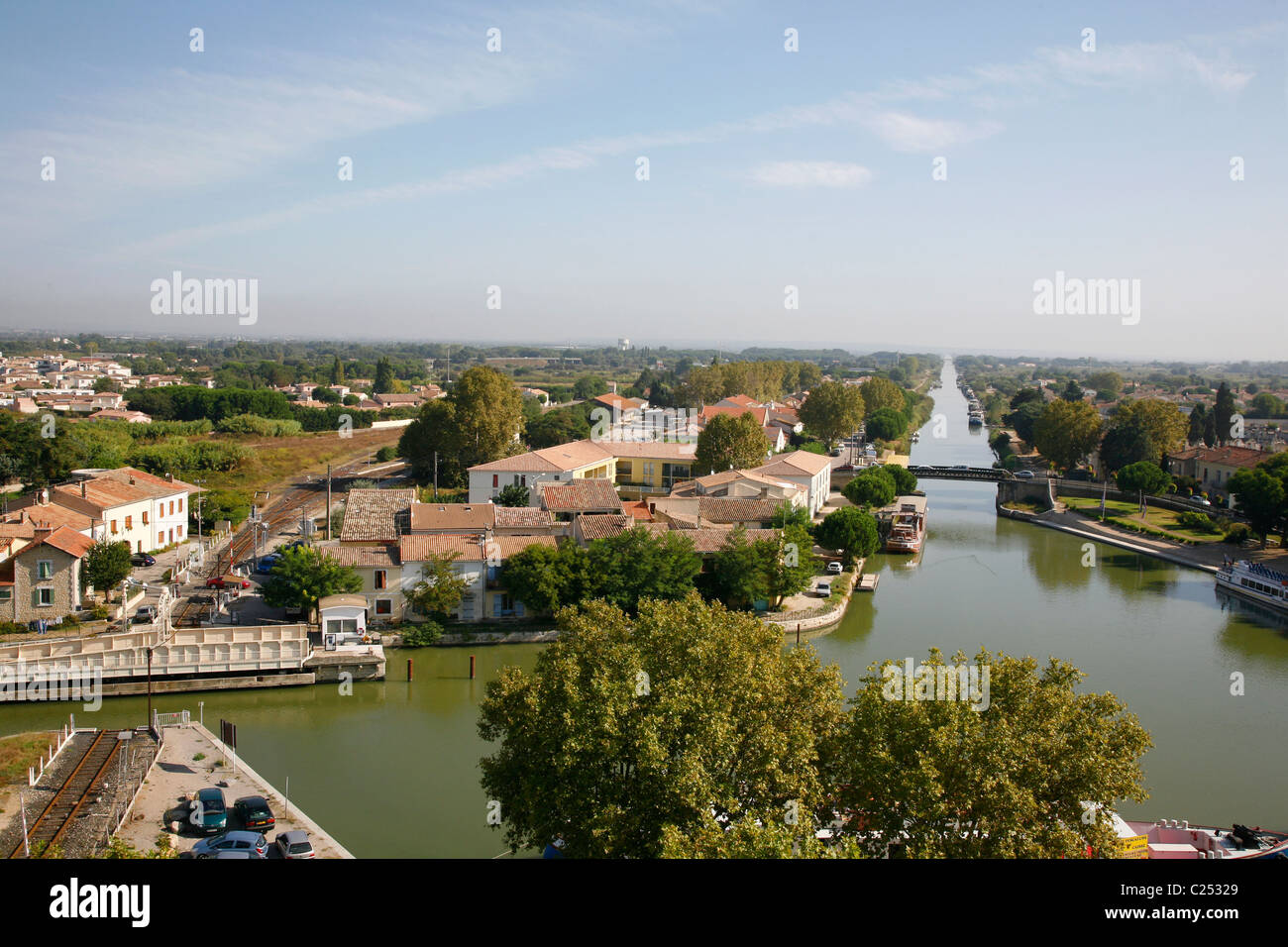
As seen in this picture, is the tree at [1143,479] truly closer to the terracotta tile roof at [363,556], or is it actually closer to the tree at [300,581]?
the terracotta tile roof at [363,556]

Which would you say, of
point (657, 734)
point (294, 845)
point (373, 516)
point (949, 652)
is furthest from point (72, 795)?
point (949, 652)

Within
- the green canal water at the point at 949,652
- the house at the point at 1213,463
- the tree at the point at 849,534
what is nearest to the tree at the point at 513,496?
the tree at the point at 849,534

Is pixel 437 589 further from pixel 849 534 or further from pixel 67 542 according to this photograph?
pixel 849 534

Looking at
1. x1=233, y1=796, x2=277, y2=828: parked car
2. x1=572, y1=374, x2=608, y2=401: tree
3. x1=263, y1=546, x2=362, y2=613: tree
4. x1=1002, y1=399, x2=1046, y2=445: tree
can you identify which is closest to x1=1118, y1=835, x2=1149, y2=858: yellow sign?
x1=233, y1=796, x2=277, y2=828: parked car

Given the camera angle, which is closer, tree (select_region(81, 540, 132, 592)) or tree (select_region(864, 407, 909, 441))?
tree (select_region(81, 540, 132, 592))

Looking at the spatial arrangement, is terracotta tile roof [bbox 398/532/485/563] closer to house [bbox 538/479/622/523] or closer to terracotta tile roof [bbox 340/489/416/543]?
terracotta tile roof [bbox 340/489/416/543]

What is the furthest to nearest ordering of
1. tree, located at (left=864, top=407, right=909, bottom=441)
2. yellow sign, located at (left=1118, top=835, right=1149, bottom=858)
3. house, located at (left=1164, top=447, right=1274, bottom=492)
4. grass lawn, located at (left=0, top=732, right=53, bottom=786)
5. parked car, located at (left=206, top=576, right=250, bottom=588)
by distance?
tree, located at (left=864, top=407, right=909, bottom=441) < house, located at (left=1164, top=447, right=1274, bottom=492) < parked car, located at (left=206, top=576, right=250, bottom=588) < grass lawn, located at (left=0, top=732, right=53, bottom=786) < yellow sign, located at (left=1118, top=835, right=1149, bottom=858)

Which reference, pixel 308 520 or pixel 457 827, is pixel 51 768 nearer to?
pixel 457 827
